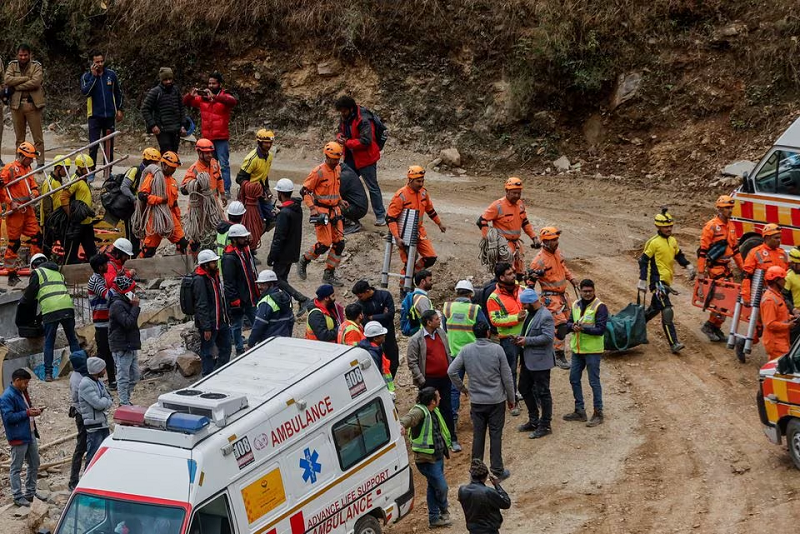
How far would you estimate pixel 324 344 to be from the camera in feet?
34.6

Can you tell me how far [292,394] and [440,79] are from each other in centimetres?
1706

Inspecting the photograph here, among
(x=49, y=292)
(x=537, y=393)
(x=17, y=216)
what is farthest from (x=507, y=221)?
(x=17, y=216)

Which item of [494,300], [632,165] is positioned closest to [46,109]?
[632,165]

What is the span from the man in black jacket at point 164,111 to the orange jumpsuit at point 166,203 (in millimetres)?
3350

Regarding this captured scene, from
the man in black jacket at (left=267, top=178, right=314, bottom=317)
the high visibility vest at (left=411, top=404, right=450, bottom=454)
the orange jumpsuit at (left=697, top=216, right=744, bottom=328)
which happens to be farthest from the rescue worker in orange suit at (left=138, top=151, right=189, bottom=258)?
the orange jumpsuit at (left=697, top=216, right=744, bottom=328)

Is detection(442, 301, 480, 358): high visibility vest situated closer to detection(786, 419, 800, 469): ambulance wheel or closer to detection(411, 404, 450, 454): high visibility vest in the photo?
detection(411, 404, 450, 454): high visibility vest

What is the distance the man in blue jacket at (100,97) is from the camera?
69.3 feet

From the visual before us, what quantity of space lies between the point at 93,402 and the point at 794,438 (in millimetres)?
7399

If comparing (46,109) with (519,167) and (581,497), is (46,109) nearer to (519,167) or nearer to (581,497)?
(519,167)

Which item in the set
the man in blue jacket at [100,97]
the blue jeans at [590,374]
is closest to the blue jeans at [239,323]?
the blue jeans at [590,374]

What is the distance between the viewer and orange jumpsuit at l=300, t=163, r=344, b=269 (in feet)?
52.9

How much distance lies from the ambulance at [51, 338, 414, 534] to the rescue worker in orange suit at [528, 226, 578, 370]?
13.8ft

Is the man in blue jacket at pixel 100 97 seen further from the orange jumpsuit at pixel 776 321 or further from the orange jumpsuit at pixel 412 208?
the orange jumpsuit at pixel 776 321

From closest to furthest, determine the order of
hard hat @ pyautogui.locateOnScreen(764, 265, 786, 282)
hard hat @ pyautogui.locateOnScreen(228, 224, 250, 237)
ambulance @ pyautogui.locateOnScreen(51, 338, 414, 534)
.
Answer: ambulance @ pyautogui.locateOnScreen(51, 338, 414, 534), hard hat @ pyautogui.locateOnScreen(764, 265, 786, 282), hard hat @ pyautogui.locateOnScreen(228, 224, 250, 237)
